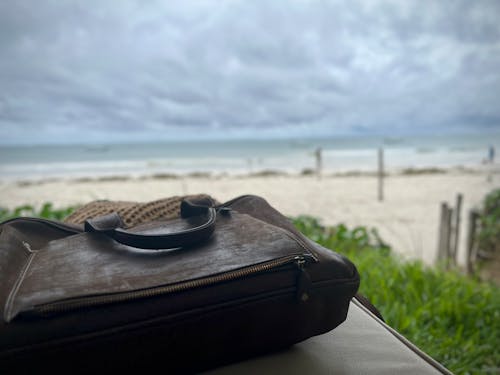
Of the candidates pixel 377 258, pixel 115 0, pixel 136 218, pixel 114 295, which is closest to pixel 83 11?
pixel 115 0

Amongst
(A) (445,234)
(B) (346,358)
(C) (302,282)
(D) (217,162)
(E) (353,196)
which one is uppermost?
(C) (302,282)

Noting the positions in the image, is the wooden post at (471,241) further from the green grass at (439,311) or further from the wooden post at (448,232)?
the green grass at (439,311)

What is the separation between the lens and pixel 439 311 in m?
2.15

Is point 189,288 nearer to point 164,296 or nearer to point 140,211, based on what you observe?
point 164,296

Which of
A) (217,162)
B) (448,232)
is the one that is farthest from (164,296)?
(217,162)

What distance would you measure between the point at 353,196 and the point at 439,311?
838cm

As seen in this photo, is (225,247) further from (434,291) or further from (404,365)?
(434,291)

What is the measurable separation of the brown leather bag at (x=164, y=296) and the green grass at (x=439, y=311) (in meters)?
1.38

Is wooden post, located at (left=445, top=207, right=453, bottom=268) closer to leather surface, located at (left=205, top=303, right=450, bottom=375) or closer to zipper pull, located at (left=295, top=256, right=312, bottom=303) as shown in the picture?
leather surface, located at (left=205, top=303, right=450, bottom=375)

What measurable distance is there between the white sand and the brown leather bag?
4541 mm

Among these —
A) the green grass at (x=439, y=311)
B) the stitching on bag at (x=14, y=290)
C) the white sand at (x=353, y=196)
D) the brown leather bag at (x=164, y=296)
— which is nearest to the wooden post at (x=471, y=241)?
the white sand at (x=353, y=196)

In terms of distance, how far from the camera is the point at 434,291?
2461mm

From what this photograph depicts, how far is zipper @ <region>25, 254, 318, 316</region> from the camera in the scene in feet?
1.69

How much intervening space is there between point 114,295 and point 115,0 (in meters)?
8.94
